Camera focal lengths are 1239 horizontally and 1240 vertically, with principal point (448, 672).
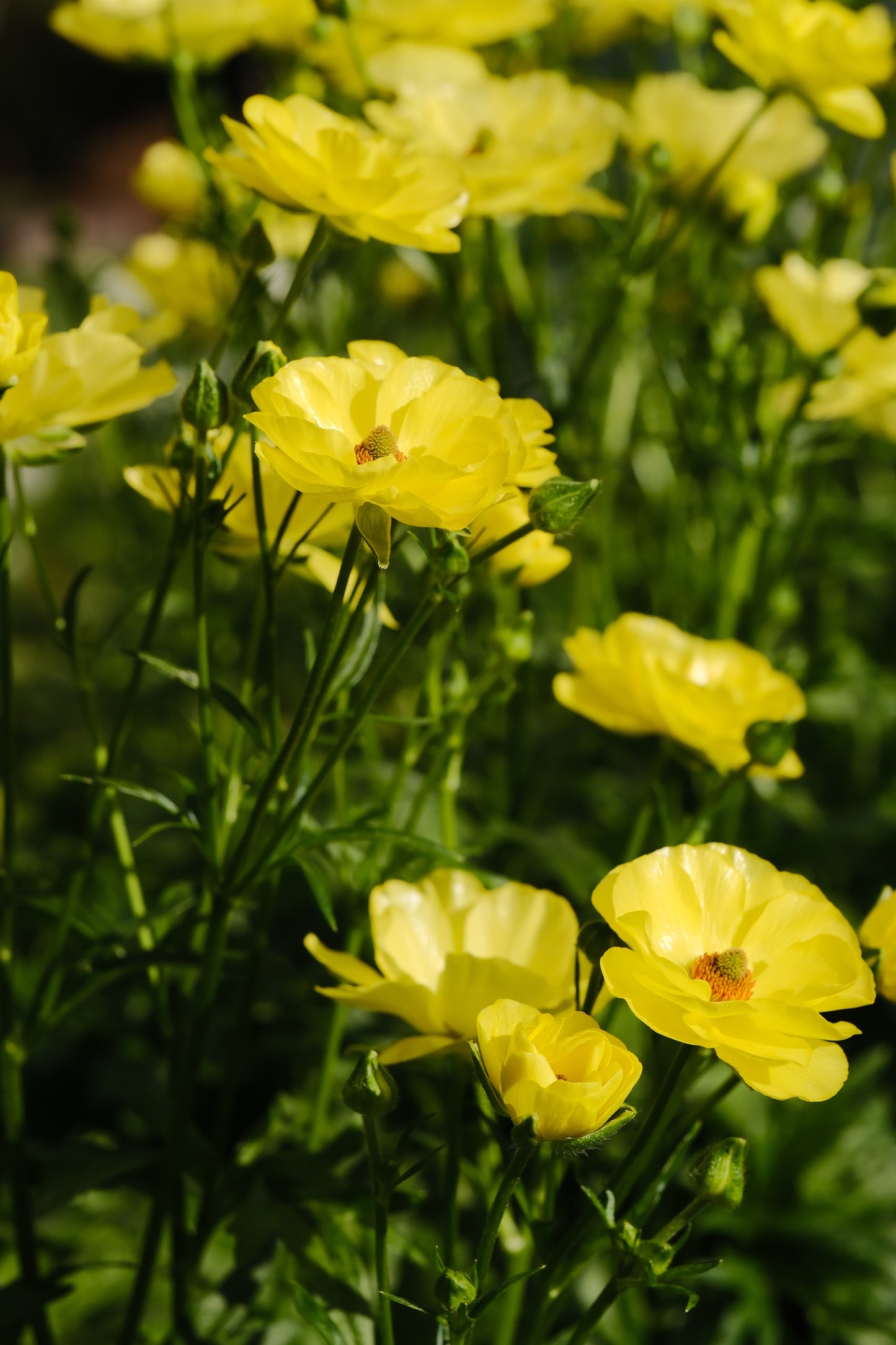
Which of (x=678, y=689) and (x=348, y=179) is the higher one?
(x=348, y=179)

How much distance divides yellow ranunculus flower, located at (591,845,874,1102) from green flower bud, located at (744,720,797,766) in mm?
115

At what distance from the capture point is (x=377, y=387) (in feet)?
1.72

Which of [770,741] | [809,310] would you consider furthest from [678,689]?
[809,310]

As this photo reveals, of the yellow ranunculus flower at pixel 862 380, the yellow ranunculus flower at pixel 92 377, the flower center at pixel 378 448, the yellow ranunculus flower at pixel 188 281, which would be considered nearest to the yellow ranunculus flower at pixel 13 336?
the yellow ranunculus flower at pixel 92 377

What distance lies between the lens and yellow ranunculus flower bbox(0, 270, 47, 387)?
51 cm

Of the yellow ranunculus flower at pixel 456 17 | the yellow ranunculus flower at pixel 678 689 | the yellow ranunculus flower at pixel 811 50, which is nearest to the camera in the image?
the yellow ranunculus flower at pixel 678 689

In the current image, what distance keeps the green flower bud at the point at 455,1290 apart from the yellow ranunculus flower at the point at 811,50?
80 centimetres

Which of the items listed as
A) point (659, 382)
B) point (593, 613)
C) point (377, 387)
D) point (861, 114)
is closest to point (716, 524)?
point (593, 613)

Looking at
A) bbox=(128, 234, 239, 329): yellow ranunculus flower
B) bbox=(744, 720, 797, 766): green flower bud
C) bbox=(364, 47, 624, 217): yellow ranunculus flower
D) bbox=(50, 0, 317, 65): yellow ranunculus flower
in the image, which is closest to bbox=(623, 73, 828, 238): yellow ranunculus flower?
bbox=(364, 47, 624, 217): yellow ranunculus flower

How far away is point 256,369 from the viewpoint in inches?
20.6

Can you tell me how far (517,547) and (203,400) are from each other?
0.18 metres

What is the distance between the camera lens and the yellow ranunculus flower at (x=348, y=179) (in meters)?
0.57

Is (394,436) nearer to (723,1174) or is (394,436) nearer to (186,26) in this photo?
(723,1174)

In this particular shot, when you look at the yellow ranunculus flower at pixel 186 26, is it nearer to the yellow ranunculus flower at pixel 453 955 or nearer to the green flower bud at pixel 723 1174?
the yellow ranunculus flower at pixel 453 955
